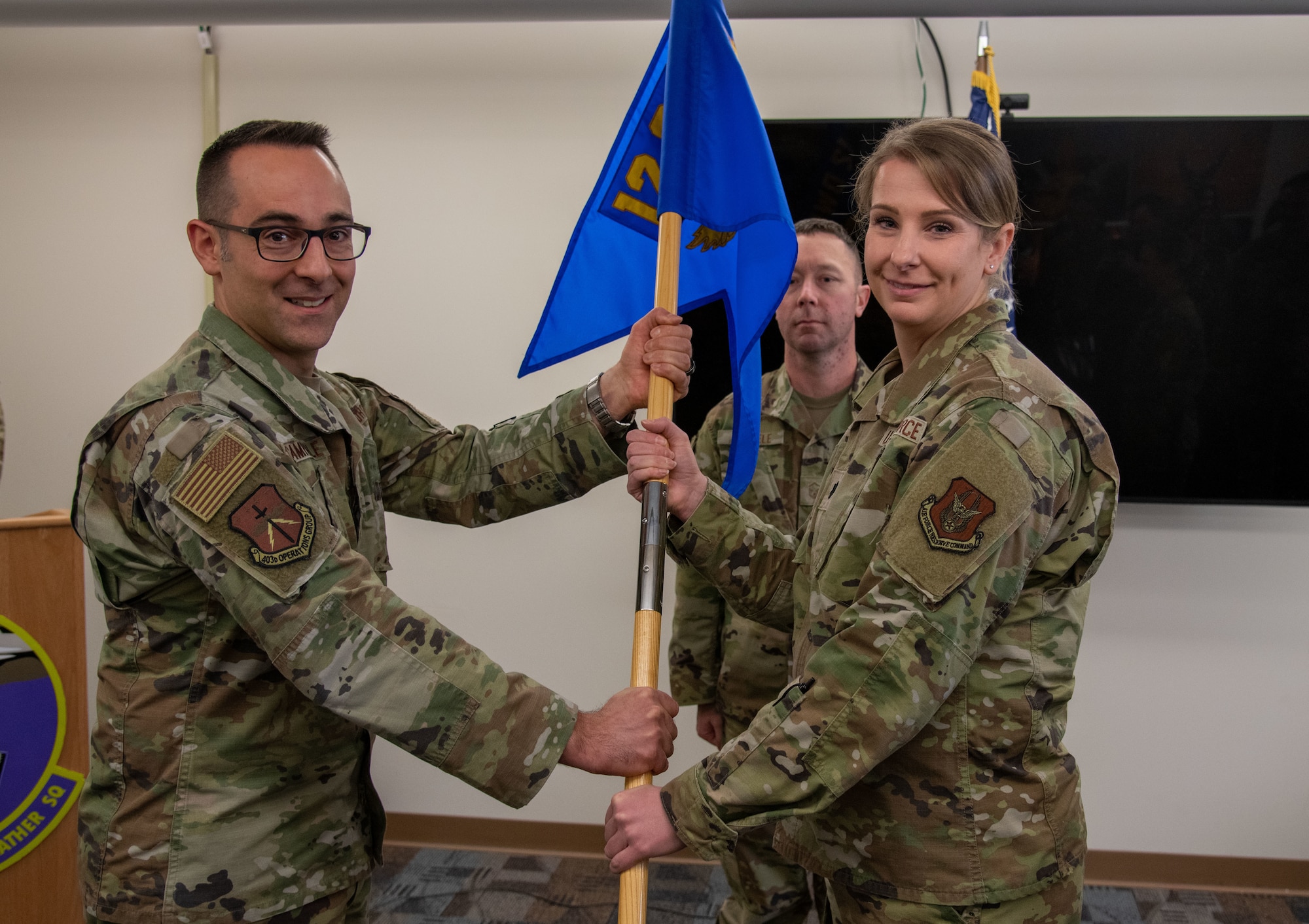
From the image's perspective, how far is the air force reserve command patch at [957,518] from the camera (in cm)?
123

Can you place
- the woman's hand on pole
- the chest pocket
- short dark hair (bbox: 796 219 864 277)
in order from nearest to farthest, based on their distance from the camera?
the chest pocket < the woman's hand on pole < short dark hair (bbox: 796 219 864 277)

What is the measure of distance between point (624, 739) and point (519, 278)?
199cm

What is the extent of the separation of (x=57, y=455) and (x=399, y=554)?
1215 mm

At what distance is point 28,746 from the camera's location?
217 centimetres

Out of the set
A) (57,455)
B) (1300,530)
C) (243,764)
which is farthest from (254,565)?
(1300,530)

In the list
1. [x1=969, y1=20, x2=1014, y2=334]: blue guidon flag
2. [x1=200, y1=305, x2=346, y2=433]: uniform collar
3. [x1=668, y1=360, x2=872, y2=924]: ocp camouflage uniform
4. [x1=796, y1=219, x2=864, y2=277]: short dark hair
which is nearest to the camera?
[x1=200, y1=305, x2=346, y2=433]: uniform collar

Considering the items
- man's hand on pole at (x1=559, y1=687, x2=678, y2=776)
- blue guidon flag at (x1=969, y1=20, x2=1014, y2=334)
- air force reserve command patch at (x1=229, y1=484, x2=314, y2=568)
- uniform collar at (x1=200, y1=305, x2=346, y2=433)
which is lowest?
man's hand on pole at (x1=559, y1=687, x2=678, y2=776)

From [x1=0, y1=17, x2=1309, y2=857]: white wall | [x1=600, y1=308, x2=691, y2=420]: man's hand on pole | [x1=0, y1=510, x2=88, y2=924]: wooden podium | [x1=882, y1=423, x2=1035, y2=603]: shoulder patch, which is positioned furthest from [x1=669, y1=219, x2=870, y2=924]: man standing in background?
[x1=0, y1=510, x2=88, y2=924]: wooden podium

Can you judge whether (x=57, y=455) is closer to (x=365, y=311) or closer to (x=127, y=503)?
(x=365, y=311)

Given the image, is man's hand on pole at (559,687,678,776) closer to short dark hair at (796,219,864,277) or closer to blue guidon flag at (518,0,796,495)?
blue guidon flag at (518,0,796,495)

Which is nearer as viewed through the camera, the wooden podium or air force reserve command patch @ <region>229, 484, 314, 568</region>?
air force reserve command patch @ <region>229, 484, 314, 568</region>

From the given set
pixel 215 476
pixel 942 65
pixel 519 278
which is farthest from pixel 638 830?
pixel 942 65

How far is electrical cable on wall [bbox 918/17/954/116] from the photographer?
292 cm

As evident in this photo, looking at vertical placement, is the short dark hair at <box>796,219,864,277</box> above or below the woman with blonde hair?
above
